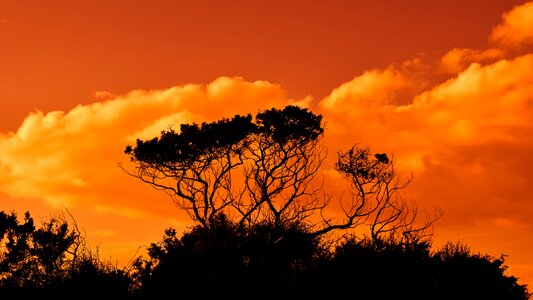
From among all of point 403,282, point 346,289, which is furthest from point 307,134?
point 346,289

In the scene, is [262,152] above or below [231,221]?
above

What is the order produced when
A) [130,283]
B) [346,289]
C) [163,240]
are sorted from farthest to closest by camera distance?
[163,240]
[346,289]
[130,283]

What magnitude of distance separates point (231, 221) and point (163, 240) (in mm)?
4199

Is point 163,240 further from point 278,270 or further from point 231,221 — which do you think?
point 278,270

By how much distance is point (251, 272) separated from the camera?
18422mm

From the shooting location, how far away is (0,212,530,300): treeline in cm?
1839

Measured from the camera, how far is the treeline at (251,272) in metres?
18.4

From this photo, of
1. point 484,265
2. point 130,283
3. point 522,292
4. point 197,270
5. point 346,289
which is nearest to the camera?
point 197,270

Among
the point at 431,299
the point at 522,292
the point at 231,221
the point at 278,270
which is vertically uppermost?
the point at 522,292

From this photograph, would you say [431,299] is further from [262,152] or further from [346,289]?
[262,152]

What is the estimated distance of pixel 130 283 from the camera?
19953 mm

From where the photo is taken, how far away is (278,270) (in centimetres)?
1930

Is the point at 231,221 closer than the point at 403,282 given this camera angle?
No

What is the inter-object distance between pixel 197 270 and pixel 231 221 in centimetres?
1175
